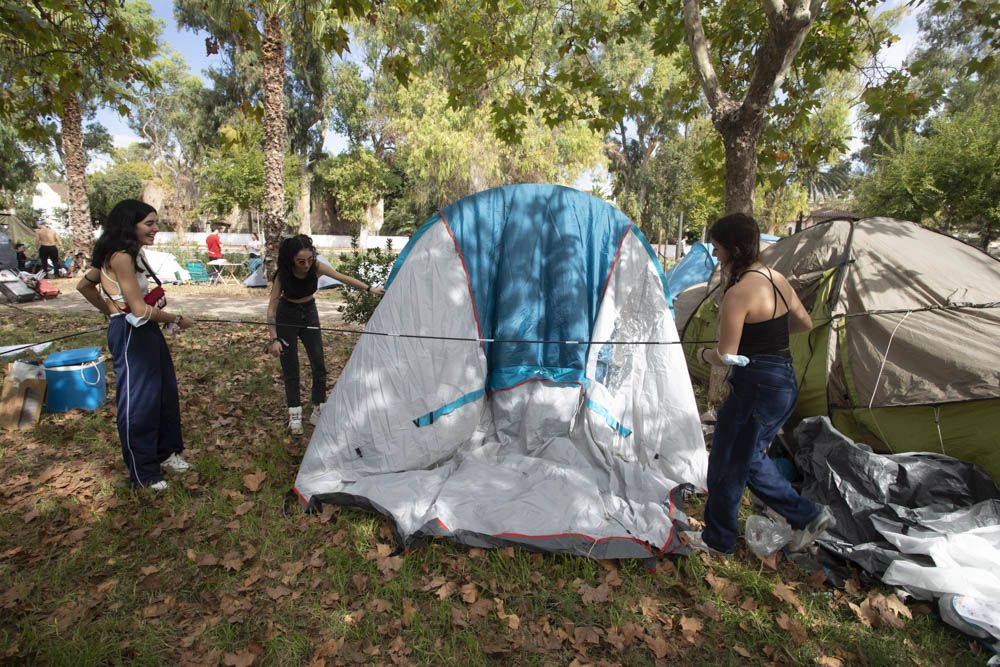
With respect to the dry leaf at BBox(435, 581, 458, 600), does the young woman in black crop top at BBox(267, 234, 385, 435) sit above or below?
above

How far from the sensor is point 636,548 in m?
2.81

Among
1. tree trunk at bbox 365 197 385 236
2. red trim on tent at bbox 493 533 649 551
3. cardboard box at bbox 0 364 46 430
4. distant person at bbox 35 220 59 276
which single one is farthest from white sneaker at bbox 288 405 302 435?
tree trunk at bbox 365 197 385 236

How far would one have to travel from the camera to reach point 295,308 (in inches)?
169

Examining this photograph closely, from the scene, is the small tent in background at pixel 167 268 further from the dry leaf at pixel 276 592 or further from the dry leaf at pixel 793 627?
the dry leaf at pixel 793 627

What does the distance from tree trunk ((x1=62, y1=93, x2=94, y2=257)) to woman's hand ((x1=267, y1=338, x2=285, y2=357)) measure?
1151cm

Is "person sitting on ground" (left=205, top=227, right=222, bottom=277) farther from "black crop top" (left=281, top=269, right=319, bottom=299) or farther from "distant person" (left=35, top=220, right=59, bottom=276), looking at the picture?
"black crop top" (left=281, top=269, right=319, bottom=299)

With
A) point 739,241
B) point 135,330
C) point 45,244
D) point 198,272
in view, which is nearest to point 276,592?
point 135,330

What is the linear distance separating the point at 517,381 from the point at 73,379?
13.1 feet

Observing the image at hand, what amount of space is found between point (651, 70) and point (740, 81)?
80.3ft

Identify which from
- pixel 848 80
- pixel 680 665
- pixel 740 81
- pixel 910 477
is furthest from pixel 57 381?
pixel 848 80

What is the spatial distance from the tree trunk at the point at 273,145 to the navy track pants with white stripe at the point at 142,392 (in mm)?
8056

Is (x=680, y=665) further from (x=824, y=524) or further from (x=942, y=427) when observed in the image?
(x=942, y=427)

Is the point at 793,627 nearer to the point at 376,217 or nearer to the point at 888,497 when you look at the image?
the point at 888,497

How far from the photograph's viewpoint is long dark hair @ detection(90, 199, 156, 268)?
3.02 m
